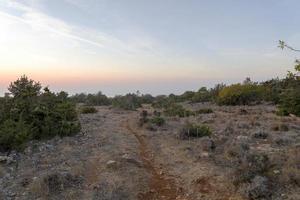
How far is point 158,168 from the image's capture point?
511 inches

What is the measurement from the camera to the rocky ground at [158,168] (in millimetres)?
10203

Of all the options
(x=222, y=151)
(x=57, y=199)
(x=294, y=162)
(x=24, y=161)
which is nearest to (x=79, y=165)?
(x=24, y=161)

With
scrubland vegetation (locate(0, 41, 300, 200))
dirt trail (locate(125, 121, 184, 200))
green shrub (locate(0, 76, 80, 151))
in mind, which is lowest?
dirt trail (locate(125, 121, 184, 200))

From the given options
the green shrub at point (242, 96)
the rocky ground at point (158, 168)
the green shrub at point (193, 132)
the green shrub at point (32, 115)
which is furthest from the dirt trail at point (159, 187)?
the green shrub at point (242, 96)

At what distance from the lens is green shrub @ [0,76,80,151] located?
15346 mm

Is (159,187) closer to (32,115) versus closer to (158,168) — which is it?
(158,168)

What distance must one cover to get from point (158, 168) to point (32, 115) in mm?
7658

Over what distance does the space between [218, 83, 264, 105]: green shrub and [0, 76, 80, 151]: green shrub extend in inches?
882

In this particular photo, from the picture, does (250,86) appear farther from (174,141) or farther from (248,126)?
(174,141)

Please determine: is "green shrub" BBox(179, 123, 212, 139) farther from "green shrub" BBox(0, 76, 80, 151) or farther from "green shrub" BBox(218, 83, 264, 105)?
"green shrub" BBox(218, 83, 264, 105)

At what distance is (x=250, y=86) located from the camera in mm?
40656

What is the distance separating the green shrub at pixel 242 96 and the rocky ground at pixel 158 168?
21139 millimetres

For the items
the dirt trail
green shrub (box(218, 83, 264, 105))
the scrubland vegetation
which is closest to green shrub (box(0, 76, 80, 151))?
the scrubland vegetation

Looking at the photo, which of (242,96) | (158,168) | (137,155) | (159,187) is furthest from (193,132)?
(242,96)
